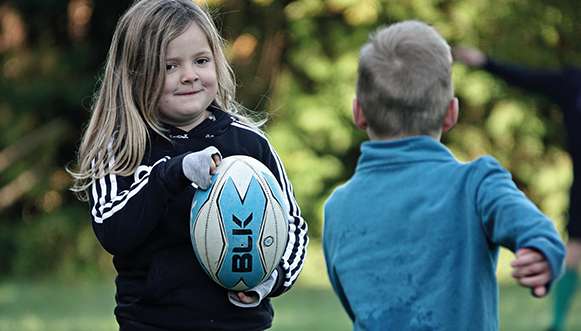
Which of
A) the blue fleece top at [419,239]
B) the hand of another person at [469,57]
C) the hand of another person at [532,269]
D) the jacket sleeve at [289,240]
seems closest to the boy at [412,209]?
the blue fleece top at [419,239]

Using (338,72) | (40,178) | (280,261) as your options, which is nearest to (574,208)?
(280,261)

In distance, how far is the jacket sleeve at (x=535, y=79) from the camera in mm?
8188

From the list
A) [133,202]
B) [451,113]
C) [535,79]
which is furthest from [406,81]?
[535,79]

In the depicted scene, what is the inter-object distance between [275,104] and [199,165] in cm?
1311

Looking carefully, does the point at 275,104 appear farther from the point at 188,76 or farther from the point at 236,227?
the point at 236,227

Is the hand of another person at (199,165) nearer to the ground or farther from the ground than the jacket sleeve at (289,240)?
farther from the ground

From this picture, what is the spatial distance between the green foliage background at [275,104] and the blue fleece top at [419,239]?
12.3m

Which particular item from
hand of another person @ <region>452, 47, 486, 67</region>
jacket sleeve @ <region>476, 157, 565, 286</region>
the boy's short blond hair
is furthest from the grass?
jacket sleeve @ <region>476, 157, 565, 286</region>

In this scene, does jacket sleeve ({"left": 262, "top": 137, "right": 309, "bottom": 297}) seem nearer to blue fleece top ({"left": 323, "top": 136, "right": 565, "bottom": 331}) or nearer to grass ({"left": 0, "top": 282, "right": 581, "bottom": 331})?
blue fleece top ({"left": 323, "top": 136, "right": 565, "bottom": 331})

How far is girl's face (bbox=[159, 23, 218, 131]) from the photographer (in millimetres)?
3697

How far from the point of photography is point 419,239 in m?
3.16

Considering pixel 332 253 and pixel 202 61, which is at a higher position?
pixel 202 61

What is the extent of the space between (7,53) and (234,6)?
340 cm

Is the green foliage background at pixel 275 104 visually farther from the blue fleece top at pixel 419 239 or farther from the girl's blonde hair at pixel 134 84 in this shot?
the blue fleece top at pixel 419 239
